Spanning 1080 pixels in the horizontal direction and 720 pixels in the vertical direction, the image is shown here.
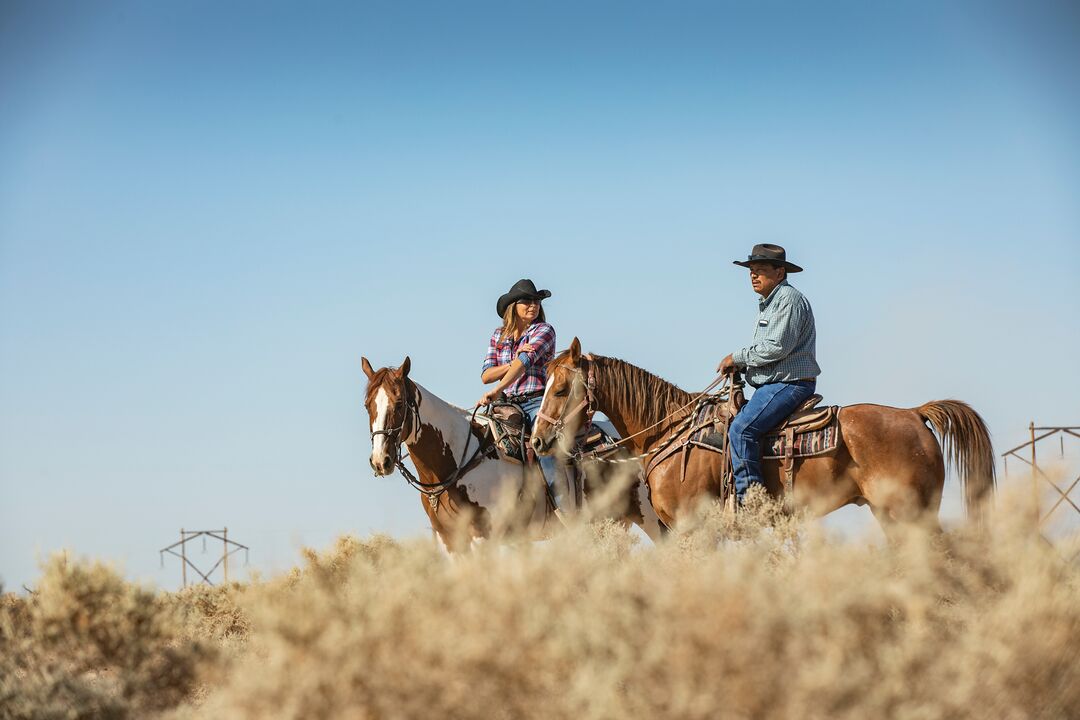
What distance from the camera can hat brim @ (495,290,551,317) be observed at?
10625mm

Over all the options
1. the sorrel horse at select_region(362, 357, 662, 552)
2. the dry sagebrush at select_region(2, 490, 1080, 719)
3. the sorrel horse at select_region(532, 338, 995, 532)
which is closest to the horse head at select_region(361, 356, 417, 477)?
the sorrel horse at select_region(362, 357, 662, 552)

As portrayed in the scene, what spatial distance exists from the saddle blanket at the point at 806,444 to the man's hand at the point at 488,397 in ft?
10.3

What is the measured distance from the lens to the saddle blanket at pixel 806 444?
7.94m

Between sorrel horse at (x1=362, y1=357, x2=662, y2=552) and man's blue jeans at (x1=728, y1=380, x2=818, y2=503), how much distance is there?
4.33ft

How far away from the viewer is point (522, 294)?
34.9ft

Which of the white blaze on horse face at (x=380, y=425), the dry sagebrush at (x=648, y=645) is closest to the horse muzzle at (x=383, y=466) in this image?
the white blaze on horse face at (x=380, y=425)

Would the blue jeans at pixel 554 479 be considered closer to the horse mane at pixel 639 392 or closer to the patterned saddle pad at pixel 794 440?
the horse mane at pixel 639 392

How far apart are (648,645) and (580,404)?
5339 millimetres

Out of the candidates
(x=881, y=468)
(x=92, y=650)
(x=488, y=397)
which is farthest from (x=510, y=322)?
(x=92, y=650)

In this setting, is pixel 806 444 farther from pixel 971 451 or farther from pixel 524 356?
pixel 524 356

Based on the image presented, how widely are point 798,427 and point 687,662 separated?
4740 mm

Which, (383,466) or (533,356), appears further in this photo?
(533,356)

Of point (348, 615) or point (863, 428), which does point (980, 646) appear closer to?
point (348, 615)

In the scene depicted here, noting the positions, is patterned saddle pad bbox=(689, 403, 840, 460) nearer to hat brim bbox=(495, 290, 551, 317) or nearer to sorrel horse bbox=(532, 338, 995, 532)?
sorrel horse bbox=(532, 338, 995, 532)
